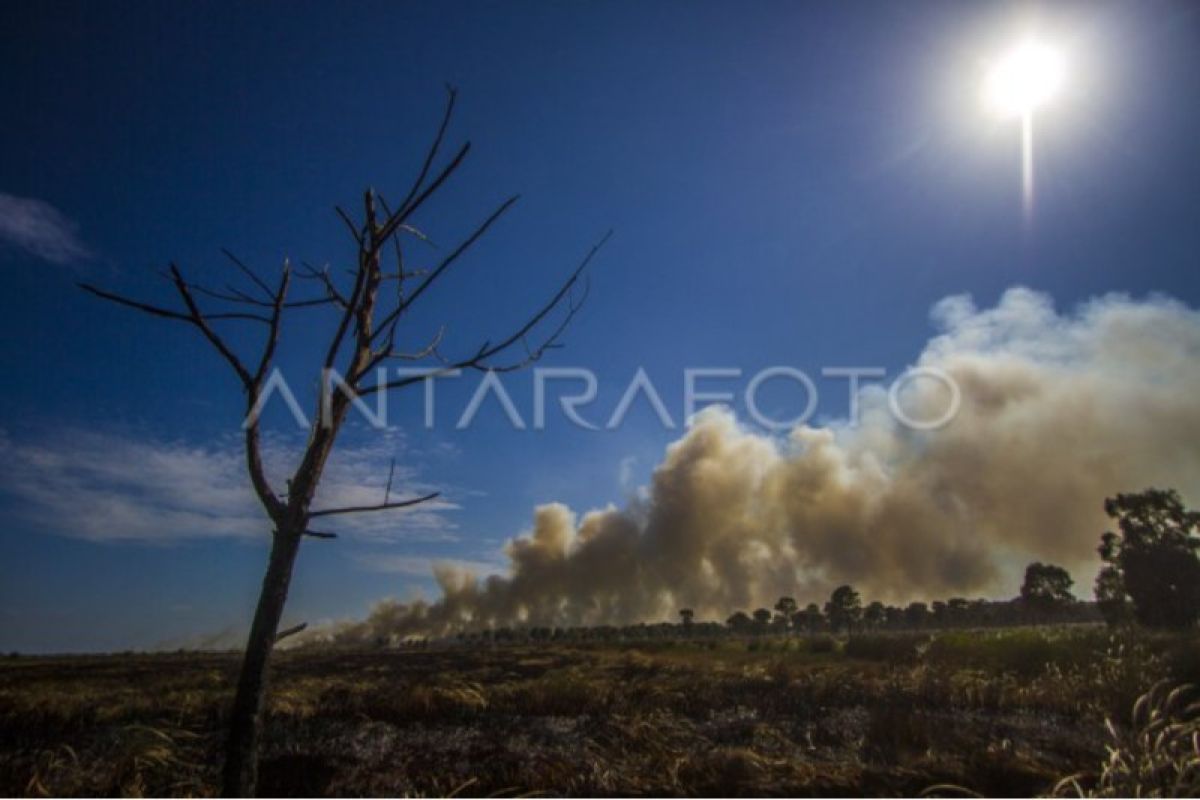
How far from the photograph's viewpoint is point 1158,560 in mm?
28406

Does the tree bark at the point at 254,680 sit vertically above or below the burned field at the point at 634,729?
above

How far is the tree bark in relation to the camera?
8.28ft

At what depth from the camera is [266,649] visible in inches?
102

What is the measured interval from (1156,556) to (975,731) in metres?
31.6

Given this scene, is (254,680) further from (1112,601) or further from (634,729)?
(1112,601)

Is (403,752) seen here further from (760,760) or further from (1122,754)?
(1122,754)

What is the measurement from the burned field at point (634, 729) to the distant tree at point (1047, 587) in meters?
72.5

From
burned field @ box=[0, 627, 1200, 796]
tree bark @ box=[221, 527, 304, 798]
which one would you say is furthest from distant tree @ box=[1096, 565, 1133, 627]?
tree bark @ box=[221, 527, 304, 798]

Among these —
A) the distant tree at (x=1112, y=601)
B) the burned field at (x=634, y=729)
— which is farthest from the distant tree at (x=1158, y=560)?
the burned field at (x=634, y=729)

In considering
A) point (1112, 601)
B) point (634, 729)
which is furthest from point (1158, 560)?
point (634, 729)

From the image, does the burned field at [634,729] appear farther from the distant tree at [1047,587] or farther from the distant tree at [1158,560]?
the distant tree at [1047,587]

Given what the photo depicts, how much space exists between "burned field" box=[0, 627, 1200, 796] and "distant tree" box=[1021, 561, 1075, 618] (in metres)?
72.5

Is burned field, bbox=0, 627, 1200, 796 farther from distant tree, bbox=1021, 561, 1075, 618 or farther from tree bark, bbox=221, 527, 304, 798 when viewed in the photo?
distant tree, bbox=1021, 561, 1075, 618

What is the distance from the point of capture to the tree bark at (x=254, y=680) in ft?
8.28
